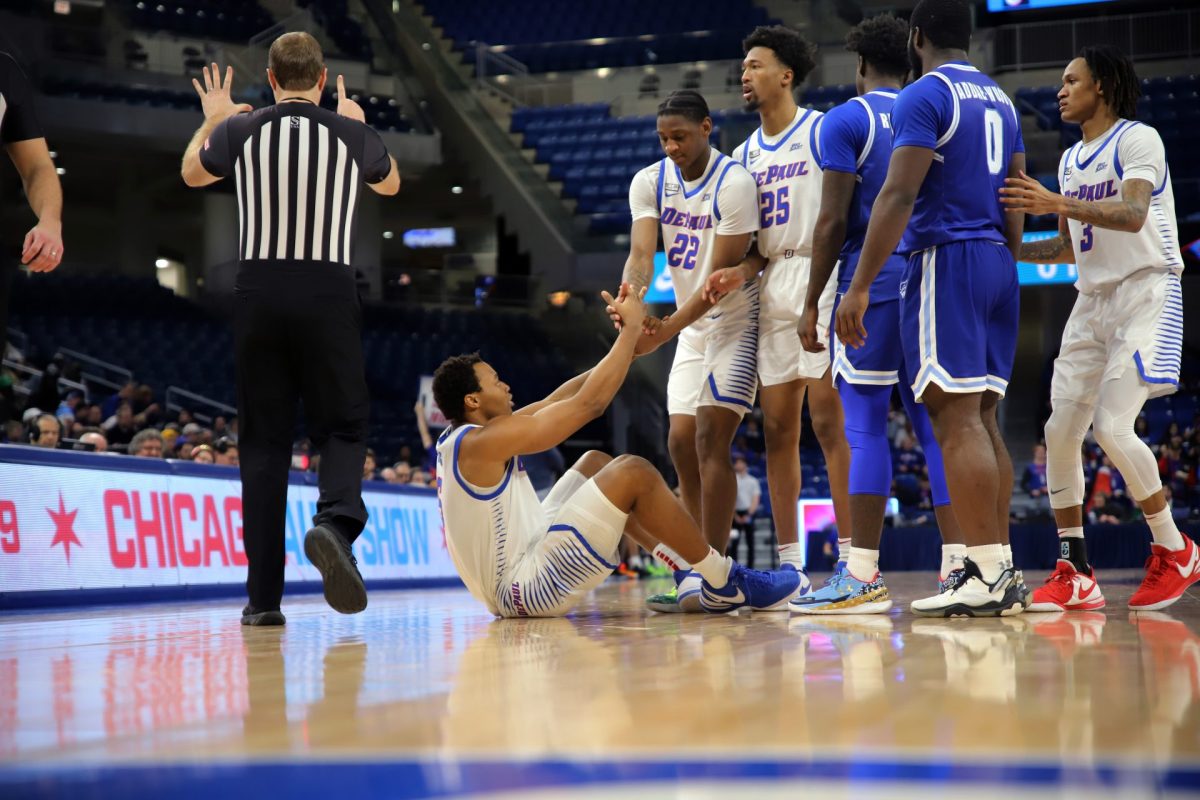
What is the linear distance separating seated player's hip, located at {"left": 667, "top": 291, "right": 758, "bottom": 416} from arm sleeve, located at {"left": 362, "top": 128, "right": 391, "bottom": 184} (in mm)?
1327

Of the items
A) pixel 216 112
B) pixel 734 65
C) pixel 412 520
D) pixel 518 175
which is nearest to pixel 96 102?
pixel 518 175

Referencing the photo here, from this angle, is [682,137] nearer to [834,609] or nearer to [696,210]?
[696,210]

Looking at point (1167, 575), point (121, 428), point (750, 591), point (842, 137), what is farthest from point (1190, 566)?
point (121, 428)

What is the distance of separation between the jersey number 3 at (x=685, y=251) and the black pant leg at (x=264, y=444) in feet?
5.29

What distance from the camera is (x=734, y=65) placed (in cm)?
1962

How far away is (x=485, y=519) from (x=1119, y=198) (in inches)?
100

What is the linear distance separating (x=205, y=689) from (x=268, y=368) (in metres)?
1.98

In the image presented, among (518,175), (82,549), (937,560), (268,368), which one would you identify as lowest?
(937,560)

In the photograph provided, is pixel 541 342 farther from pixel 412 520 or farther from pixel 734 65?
pixel 412 520

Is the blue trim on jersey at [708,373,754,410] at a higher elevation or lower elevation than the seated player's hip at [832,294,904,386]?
lower

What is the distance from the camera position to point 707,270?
4.71 metres

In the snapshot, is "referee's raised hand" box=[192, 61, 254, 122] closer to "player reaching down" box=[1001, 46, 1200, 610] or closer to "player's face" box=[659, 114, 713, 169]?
"player's face" box=[659, 114, 713, 169]

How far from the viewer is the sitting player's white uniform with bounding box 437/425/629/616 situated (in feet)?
12.7

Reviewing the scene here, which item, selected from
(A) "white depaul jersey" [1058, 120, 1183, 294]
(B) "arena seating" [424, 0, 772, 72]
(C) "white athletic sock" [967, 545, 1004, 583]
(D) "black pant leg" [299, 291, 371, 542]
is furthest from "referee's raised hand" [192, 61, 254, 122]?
(B) "arena seating" [424, 0, 772, 72]
